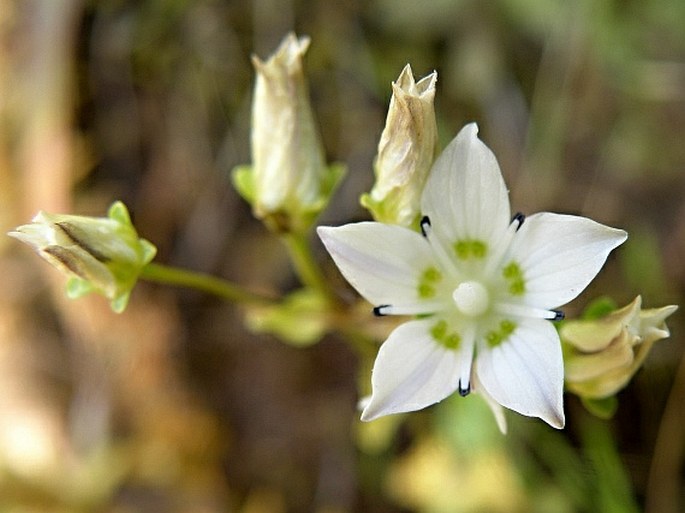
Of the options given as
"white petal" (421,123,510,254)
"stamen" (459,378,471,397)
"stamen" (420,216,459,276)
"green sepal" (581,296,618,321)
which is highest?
"white petal" (421,123,510,254)

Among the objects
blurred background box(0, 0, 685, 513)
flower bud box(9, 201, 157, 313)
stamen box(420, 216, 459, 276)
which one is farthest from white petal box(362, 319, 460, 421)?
blurred background box(0, 0, 685, 513)

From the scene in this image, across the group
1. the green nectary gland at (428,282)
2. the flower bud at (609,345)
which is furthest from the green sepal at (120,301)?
the flower bud at (609,345)

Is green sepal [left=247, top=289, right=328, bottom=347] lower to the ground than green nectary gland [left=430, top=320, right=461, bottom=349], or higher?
higher

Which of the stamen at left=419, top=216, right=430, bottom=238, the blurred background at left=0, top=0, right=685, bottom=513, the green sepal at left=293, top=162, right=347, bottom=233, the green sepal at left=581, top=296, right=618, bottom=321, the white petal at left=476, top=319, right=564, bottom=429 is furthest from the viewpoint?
the blurred background at left=0, top=0, right=685, bottom=513

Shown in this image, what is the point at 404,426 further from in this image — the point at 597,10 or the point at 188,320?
the point at 597,10

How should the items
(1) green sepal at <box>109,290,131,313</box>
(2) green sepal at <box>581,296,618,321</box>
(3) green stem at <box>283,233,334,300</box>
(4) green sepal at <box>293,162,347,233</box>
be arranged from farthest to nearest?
1. (3) green stem at <box>283,233,334,300</box>
2. (4) green sepal at <box>293,162,347,233</box>
3. (2) green sepal at <box>581,296,618,321</box>
4. (1) green sepal at <box>109,290,131,313</box>

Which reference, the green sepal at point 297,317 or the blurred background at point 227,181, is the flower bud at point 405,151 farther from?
the blurred background at point 227,181

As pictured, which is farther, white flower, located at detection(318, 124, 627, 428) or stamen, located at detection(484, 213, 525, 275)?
stamen, located at detection(484, 213, 525, 275)

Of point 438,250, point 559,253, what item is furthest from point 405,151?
point 559,253

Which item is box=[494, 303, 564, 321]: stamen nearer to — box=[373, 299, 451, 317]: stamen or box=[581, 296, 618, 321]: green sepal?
box=[373, 299, 451, 317]: stamen
